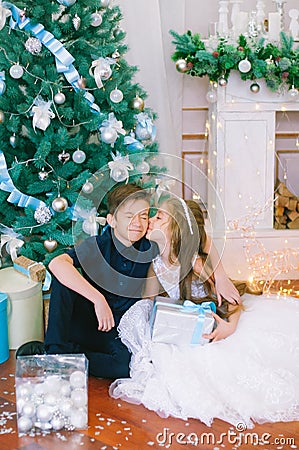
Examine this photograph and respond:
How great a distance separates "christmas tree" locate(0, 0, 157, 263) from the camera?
275cm

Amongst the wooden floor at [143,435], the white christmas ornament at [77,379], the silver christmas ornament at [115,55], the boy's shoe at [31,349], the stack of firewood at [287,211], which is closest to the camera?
the wooden floor at [143,435]

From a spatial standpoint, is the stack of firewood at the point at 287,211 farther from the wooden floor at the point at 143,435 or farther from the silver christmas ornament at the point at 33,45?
the wooden floor at the point at 143,435

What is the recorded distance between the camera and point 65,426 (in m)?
2.12

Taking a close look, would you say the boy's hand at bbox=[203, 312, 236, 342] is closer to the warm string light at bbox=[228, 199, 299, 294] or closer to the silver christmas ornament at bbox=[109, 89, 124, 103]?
the silver christmas ornament at bbox=[109, 89, 124, 103]

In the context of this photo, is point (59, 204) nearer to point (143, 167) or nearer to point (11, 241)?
point (11, 241)

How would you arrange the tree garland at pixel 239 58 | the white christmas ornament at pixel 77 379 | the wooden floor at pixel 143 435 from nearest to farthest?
the wooden floor at pixel 143 435 < the white christmas ornament at pixel 77 379 < the tree garland at pixel 239 58

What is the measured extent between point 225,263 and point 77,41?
4.42 ft

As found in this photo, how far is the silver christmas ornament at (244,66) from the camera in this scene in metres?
3.30

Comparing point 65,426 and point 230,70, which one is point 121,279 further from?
point 230,70

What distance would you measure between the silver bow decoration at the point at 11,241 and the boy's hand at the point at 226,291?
84cm

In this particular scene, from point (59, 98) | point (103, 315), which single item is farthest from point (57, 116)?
point (103, 315)

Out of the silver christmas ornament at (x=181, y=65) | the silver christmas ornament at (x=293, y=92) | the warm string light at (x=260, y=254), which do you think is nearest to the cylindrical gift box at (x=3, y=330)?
the warm string light at (x=260, y=254)

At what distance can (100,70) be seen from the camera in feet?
9.14

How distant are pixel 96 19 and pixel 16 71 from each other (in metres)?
0.38
